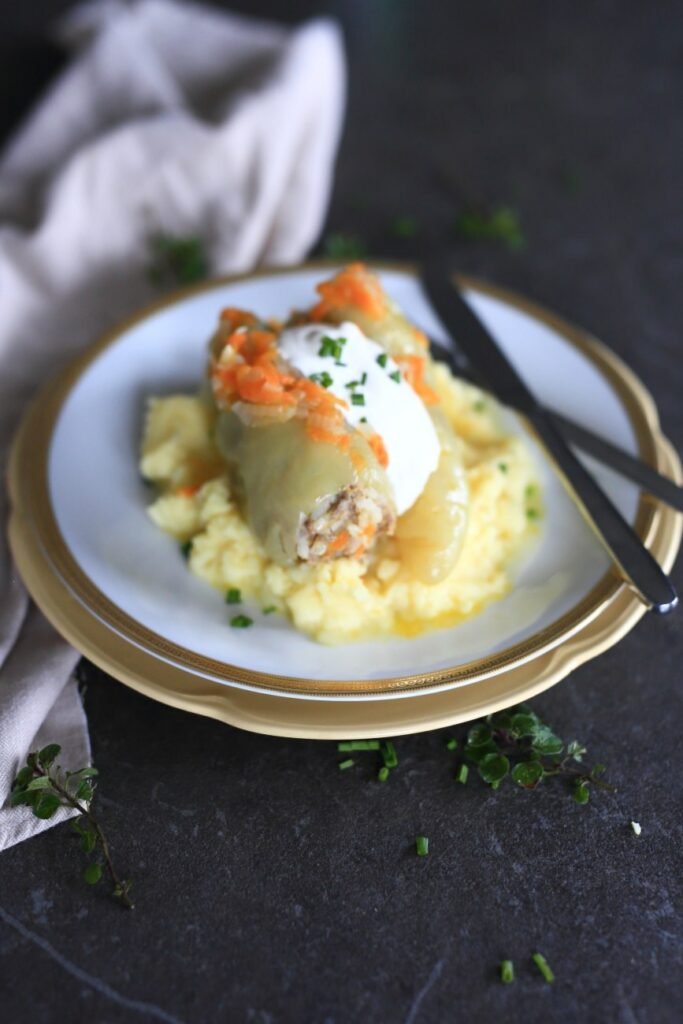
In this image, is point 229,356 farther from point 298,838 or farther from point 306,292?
point 298,838

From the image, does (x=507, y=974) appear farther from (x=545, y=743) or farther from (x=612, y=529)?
(x=612, y=529)

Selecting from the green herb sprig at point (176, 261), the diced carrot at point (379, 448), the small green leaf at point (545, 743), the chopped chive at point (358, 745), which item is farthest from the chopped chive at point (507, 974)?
the green herb sprig at point (176, 261)

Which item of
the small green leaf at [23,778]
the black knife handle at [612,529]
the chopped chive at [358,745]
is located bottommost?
the black knife handle at [612,529]

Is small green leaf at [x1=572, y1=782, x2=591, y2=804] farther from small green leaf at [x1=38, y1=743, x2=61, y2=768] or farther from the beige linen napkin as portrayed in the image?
the beige linen napkin

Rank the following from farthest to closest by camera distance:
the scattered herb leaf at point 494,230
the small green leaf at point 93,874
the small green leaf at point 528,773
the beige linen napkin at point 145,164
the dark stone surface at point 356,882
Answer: the scattered herb leaf at point 494,230 → the beige linen napkin at point 145,164 → the small green leaf at point 528,773 → the small green leaf at point 93,874 → the dark stone surface at point 356,882

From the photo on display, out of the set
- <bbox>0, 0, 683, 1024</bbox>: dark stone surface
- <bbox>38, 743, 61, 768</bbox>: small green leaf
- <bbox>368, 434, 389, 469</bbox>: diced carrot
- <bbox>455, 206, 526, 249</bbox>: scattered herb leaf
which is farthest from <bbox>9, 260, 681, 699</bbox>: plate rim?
<bbox>455, 206, 526, 249</bbox>: scattered herb leaf

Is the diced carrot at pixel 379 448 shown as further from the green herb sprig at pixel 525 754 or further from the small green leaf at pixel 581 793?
the small green leaf at pixel 581 793

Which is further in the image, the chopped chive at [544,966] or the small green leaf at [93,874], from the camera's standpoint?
the small green leaf at [93,874]
